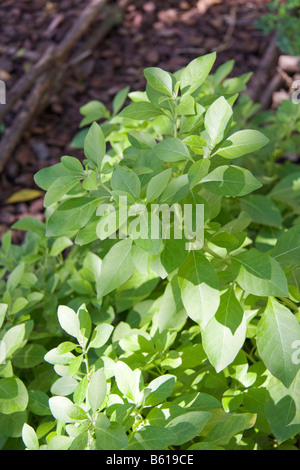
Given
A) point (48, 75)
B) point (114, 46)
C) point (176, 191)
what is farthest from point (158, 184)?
point (114, 46)

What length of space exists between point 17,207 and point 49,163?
1.41ft

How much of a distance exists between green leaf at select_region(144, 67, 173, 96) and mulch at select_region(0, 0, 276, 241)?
84.1 inches

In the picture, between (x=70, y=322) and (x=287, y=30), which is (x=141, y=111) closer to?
(x=70, y=322)

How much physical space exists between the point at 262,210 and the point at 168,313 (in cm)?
72

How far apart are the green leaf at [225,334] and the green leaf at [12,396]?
493 mm

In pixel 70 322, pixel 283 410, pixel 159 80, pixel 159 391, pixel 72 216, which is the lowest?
pixel 283 410

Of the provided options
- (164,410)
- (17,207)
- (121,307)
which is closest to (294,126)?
(121,307)

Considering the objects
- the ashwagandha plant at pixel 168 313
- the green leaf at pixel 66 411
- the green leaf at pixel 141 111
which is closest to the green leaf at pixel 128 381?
the ashwagandha plant at pixel 168 313

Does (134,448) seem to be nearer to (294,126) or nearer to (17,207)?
(294,126)

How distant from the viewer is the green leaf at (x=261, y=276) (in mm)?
1121

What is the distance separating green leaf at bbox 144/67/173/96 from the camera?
51.5 inches

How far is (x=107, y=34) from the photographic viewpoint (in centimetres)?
409

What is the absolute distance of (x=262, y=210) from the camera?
1.86 m

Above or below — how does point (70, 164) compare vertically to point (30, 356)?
above
